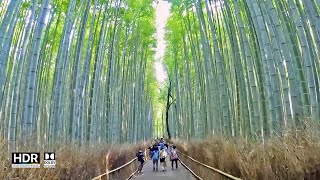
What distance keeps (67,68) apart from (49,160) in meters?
4.33

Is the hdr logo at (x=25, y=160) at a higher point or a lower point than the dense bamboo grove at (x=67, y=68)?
lower

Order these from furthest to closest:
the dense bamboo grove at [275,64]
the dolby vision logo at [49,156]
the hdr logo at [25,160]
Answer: the dense bamboo grove at [275,64], the dolby vision logo at [49,156], the hdr logo at [25,160]

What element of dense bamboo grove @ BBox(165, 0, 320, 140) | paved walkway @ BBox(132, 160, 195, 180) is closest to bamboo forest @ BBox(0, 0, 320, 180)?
dense bamboo grove @ BBox(165, 0, 320, 140)

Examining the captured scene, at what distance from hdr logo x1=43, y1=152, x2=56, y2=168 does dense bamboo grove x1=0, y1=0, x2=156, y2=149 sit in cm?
24

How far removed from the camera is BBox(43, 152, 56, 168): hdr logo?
4309mm

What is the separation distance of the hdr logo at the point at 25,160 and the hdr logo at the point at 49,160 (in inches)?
4.5

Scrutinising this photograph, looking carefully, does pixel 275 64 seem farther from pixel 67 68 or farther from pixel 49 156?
pixel 49 156

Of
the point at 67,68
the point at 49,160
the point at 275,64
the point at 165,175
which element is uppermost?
the point at 67,68

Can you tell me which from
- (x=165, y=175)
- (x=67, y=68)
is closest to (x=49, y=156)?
(x=67, y=68)

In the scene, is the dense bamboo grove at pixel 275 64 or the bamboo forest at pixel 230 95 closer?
the bamboo forest at pixel 230 95

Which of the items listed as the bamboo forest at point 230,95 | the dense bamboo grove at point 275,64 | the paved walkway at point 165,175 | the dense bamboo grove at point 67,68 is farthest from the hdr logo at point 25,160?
the paved walkway at point 165,175

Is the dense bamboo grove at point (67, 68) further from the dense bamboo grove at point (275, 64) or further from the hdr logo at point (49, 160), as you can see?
the dense bamboo grove at point (275, 64)

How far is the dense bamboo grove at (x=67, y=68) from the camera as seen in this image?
553 cm

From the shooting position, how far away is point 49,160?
14.7ft
